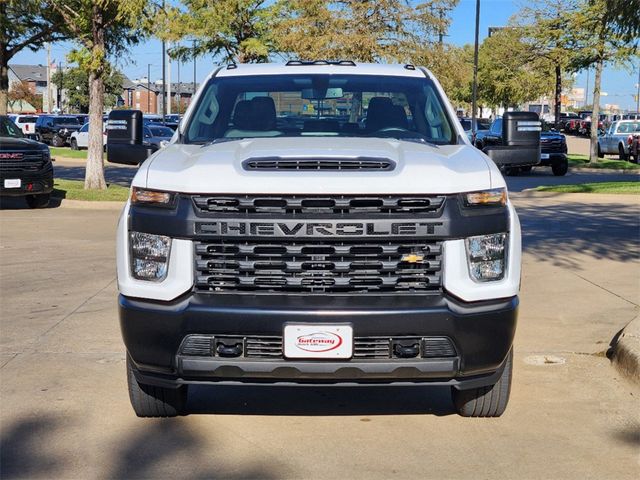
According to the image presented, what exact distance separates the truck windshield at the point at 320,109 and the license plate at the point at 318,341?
1.88 metres

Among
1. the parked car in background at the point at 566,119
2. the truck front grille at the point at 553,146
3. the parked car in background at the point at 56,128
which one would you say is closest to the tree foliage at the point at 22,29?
the truck front grille at the point at 553,146

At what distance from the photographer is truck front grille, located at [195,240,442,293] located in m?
4.68

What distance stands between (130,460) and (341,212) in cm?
166

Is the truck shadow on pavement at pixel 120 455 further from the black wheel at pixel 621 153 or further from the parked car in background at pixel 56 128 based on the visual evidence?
the parked car in background at pixel 56 128

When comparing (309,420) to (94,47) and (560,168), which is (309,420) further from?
(560,168)

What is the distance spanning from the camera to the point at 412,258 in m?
4.68

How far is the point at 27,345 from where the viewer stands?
23.8 ft

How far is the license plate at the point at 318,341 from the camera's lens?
459 cm

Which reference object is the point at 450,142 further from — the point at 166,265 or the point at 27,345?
the point at 27,345

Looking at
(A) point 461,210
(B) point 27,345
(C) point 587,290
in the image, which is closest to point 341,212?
(A) point 461,210

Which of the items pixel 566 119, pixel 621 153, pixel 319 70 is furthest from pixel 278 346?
pixel 566 119

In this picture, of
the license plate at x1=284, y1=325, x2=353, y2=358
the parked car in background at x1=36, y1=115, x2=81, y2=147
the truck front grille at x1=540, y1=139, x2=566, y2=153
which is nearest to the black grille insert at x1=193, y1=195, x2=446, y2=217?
the license plate at x1=284, y1=325, x2=353, y2=358

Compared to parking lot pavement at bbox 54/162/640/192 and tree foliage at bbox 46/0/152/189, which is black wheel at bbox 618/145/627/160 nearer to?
parking lot pavement at bbox 54/162/640/192

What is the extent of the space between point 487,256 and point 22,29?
74.8 feet
